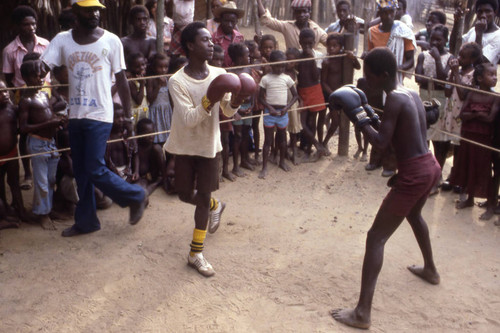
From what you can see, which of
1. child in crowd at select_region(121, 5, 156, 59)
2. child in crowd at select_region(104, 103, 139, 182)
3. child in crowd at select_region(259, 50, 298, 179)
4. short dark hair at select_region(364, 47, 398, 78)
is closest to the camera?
short dark hair at select_region(364, 47, 398, 78)

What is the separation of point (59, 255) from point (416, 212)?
2.72m

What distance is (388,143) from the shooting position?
329cm

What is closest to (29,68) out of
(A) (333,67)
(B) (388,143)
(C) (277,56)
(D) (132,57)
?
(D) (132,57)

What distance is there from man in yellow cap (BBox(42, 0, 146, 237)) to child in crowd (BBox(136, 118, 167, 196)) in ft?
3.82

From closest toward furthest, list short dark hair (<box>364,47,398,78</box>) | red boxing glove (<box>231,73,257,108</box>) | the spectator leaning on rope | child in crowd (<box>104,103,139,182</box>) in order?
short dark hair (<box>364,47,398,78</box>) < red boxing glove (<box>231,73,257,108</box>) < child in crowd (<box>104,103,139,182</box>) < the spectator leaning on rope

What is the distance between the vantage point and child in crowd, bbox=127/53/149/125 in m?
5.34

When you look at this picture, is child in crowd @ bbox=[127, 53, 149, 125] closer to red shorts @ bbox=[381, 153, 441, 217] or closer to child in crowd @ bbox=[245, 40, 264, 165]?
child in crowd @ bbox=[245, 40, 264, 165]

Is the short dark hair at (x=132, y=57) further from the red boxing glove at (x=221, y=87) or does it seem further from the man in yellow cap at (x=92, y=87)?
the red boxing glove at (x=221, y=87)

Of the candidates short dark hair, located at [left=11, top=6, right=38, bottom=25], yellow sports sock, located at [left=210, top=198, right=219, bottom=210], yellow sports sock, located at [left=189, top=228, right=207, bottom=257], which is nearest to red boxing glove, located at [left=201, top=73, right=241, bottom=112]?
yellow sports sock, located at [left=189, top=228, right=207, bottom=257]

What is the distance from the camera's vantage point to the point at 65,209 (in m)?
4.97

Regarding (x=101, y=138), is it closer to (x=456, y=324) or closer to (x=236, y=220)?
(x=236, y=220)

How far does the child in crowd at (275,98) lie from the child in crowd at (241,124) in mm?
188

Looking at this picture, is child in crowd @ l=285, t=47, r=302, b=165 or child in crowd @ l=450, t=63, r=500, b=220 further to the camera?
child in crowd @ l=285, t=47, r=302, b=165

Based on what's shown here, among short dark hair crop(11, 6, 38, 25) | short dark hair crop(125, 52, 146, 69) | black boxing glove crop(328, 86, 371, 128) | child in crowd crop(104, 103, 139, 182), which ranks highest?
short dark hair crop(11, 6, 38, 25)
